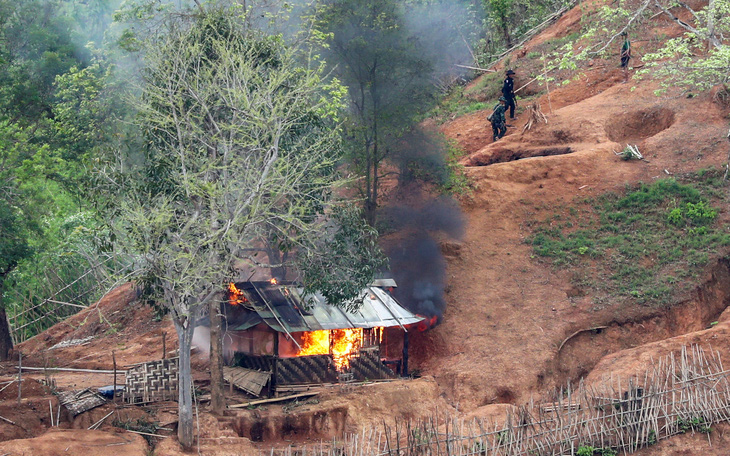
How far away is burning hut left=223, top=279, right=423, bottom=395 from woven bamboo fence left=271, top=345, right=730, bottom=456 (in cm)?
241

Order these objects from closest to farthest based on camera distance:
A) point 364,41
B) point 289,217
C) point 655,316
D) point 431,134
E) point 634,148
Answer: point 289,217 < point 655,316 < point 364,41 < point 431,134 < point 634,148

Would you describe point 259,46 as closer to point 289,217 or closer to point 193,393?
point 289,217

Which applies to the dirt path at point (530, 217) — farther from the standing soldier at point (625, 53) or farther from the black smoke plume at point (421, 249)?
the standing soldier at point (625, 53)

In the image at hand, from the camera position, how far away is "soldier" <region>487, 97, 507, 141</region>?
83.7ft

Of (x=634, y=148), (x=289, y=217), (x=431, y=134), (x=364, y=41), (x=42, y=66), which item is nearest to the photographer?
(x=289, y=217)

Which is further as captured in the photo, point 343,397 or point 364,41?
point 364,41

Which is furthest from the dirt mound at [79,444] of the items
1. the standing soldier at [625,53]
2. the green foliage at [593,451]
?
the standing soldier at [625,53]

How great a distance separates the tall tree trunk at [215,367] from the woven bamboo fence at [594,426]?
1785 millimetres

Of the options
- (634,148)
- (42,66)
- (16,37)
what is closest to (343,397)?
(634,148)

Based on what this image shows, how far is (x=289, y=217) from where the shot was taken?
41.5 ft

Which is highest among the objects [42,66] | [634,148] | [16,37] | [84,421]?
[16,37]

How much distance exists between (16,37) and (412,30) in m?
15.7

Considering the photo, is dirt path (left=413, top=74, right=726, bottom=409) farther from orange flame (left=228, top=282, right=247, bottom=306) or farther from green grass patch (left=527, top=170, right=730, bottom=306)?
orange flame (left=228, top=282, right=247, bottom=306)

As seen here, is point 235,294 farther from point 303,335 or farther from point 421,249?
point 421,249
